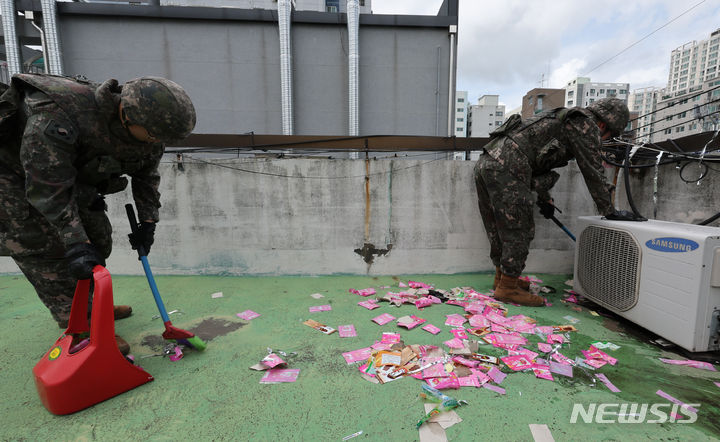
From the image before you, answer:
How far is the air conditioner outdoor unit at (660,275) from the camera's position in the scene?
5.65ft

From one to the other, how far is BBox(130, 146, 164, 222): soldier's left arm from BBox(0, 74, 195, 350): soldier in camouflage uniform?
12 cm

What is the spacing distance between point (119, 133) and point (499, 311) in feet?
9.89

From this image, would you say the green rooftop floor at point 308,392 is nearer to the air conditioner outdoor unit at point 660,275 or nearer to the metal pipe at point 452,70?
the air conditioner outdoor unit at point 660,275

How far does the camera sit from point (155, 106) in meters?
1.60

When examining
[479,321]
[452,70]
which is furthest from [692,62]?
[479,321]

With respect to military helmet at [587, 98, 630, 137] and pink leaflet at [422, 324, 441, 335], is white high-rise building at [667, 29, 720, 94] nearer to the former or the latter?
military helmet at [587, 98, 630, 137]

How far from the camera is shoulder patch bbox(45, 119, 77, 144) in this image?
149 centimetres

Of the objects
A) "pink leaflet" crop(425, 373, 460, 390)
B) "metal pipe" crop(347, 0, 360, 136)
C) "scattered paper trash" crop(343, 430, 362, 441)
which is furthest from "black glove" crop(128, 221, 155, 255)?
"metal pipe" crop(347, 0, 360, 136)

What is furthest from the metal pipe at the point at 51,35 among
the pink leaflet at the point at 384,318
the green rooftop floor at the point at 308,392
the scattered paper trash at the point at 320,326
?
the pink leaflet at the point at 384,318

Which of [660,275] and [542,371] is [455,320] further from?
[660,275]

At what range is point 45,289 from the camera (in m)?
1.82

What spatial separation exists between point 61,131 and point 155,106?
0.46 m

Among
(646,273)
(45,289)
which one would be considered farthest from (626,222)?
(45,289)

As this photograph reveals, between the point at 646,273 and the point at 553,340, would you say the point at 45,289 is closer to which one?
the point at 553,340
